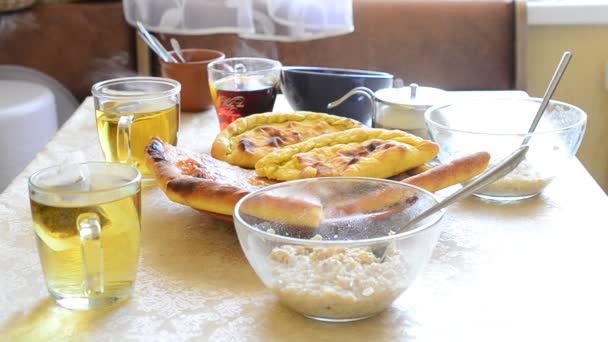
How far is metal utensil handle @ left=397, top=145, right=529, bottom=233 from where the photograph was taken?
0.74 m

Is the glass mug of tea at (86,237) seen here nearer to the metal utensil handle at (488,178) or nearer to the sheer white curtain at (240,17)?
the metal utensil handle at (488,178)

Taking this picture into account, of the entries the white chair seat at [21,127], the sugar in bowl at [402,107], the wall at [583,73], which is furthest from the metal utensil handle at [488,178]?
the wall at [583,73]

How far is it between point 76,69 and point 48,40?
0.36 feet

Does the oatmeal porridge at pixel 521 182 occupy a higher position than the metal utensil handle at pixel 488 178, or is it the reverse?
the metal utensil handle at pixel 488 178

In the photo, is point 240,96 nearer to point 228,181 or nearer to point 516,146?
point 228,181

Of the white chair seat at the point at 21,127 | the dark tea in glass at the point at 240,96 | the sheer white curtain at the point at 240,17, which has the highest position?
the sheer white curtain at the point at 240,17

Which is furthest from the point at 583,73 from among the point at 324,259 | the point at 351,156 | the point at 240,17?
the point at 324,259

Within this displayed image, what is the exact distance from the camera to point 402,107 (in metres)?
1.18

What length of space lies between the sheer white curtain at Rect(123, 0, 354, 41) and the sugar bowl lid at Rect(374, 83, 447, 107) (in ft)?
3.05

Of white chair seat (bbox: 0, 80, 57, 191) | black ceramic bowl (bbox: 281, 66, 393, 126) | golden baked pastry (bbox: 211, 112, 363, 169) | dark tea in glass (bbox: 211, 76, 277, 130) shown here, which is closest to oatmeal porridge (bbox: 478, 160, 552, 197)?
golden baked pastry (bbox: 211, 112, 363, 169)

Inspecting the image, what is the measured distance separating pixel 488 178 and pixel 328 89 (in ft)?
1.96

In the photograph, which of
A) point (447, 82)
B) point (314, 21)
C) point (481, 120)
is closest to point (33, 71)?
point (314, 21)

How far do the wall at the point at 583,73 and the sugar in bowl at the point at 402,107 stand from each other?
1.15 metres

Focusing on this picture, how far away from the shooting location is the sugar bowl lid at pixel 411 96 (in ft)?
3.91
